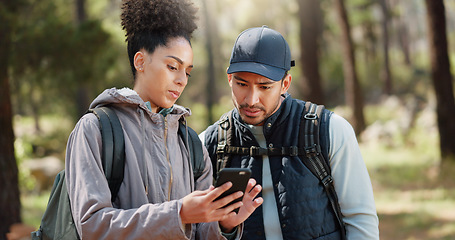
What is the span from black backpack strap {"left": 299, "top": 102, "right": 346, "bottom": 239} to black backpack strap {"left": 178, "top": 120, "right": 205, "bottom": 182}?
28.0 inches

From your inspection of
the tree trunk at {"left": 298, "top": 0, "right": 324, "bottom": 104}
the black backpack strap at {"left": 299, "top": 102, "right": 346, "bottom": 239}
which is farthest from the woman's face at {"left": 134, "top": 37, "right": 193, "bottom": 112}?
the tree trunk at {"left": 298, "top": 0, "right": 324, "bottom": 104}

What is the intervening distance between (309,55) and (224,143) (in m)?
7.78

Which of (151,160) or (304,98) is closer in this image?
(151,160)

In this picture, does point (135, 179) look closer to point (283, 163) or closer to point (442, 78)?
point (283, 163)

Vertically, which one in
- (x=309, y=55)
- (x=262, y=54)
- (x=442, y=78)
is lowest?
(x=262, y=54)

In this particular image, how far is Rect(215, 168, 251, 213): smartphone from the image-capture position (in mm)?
1987

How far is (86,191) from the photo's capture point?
6.56 feet

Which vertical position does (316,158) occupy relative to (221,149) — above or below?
below

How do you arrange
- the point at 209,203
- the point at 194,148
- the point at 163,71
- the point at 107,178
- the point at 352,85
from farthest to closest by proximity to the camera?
the point at 352,85
the point at 194,148
the point at 163,71
the point at 107,178
the point at 209,203

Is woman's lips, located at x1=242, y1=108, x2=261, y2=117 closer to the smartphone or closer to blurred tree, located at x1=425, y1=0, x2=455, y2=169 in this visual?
the smartphone

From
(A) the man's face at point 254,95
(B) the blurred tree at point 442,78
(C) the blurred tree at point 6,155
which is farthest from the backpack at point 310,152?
(B) the blurred tree at point 442,78

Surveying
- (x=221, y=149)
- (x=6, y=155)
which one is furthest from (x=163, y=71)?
(x=6, y=155)

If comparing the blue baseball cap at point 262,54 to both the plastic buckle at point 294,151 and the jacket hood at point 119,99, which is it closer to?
the plastic buckle at point 294,151

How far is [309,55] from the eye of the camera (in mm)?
10539
